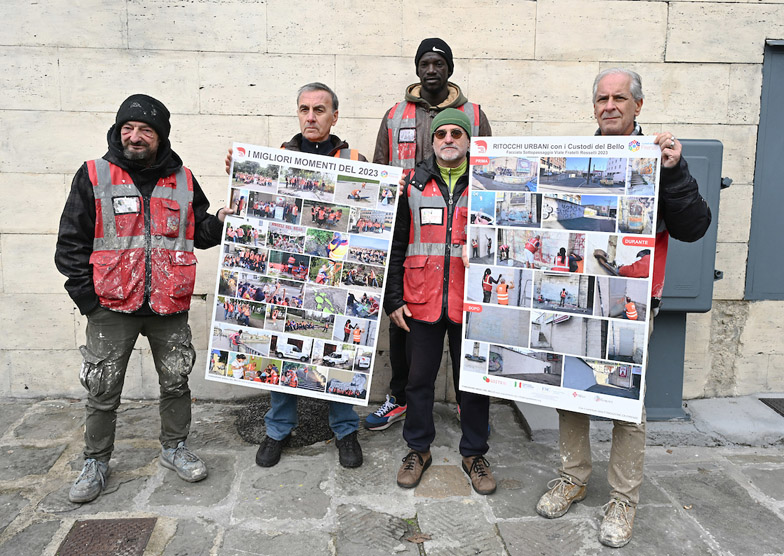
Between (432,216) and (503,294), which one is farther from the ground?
(432,216)

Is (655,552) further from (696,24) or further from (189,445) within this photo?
(696,24)

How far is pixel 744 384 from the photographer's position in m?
4.62

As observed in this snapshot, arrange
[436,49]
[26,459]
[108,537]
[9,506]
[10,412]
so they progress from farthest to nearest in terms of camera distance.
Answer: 1. [10,412]
2. [436,49]
3. [26,459]
4. [9,506]
5. [108,537]

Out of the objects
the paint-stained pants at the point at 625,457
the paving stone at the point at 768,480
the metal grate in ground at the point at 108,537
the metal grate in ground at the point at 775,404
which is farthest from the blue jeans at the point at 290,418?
the metal grate in ground at the point at 775,404

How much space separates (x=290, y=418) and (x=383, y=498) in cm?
80

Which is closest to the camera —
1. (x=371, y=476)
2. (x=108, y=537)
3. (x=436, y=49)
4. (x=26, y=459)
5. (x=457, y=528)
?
(x=108, y=537)

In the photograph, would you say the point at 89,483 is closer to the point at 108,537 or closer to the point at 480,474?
the point at 108,537

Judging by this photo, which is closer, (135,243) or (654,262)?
(654,262)

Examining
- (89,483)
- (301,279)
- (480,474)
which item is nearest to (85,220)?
(301,279)

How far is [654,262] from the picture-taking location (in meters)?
2.77

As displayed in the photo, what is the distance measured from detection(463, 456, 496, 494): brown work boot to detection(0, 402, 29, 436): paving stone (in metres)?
3.17

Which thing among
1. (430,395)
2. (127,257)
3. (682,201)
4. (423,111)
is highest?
(423,111)

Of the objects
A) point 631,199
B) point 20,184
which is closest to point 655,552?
point 631,199

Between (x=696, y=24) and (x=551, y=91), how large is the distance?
3.94ft
